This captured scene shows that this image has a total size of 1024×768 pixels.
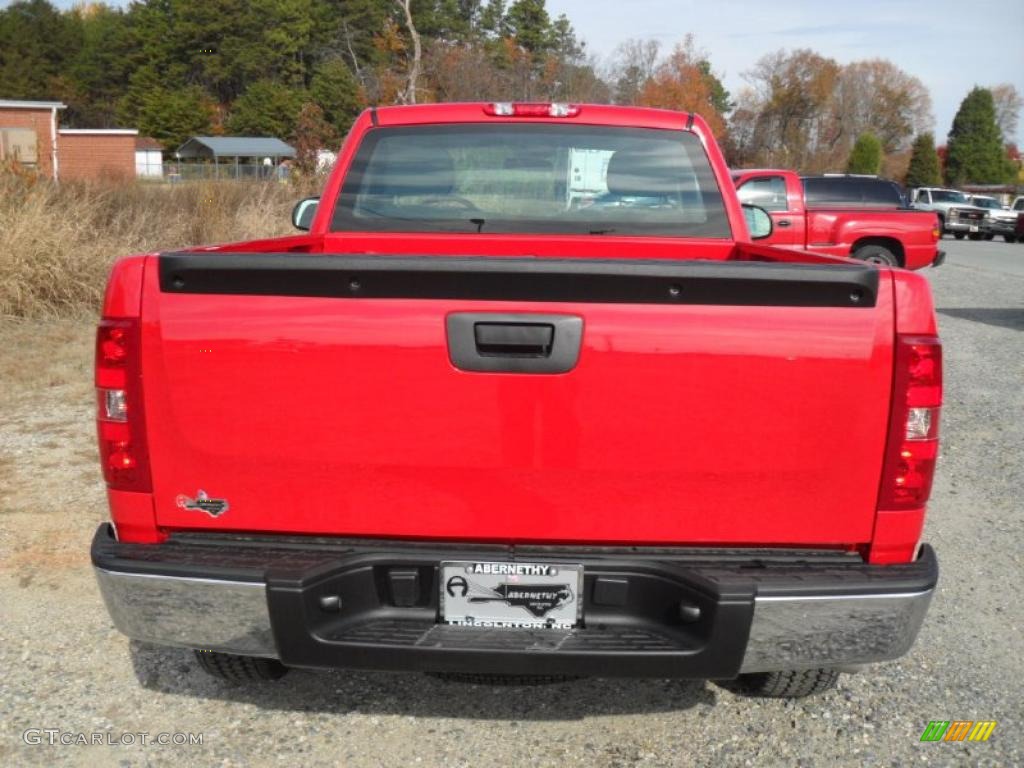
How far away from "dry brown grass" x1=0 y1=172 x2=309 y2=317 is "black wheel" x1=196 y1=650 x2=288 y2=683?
7.66m

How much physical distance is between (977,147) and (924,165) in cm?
1519

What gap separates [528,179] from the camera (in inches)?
164

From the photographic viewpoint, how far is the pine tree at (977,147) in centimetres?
7831

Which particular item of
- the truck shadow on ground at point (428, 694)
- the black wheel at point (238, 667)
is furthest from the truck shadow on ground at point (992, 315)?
the black wheel at point (238, 667)

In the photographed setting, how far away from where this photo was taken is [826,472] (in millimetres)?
2412

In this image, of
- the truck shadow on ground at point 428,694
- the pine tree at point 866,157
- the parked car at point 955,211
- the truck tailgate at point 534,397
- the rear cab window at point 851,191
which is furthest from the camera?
the pine tree at point 866,157

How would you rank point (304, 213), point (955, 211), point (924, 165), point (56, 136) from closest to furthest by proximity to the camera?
point (304, 213) < point (955, 211) < point (56, 136) < point (924, 165)

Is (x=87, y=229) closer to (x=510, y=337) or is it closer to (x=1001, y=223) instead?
(x=510, y=337)

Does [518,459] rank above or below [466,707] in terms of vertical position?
above

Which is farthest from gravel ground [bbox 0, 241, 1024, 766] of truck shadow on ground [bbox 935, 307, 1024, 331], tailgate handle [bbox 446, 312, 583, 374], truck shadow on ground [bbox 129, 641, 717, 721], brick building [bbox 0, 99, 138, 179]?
brick building [bbox 0, 99, 138, 179]

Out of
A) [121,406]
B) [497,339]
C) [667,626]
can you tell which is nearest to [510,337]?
[497,339]

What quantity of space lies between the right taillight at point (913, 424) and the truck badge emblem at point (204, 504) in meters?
1.68

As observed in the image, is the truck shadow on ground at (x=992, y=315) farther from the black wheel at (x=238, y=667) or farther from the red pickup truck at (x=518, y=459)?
the black wheel at (x=238, y=667)

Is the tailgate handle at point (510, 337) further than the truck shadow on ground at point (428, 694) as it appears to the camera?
No
